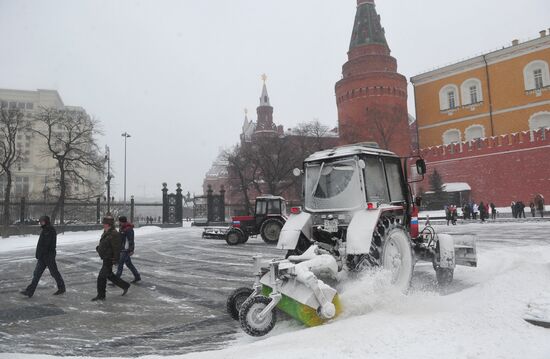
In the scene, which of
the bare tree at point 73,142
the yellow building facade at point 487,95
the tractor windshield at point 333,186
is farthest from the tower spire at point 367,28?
the tractor windshield at point 333,186

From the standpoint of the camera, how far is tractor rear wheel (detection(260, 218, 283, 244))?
18.5m

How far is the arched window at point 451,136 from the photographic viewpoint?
156 ft

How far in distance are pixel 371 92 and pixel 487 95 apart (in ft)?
43.1

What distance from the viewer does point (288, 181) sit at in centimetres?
4331

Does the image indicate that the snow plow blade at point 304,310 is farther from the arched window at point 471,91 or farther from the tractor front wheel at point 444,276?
the arched window at point 471,91

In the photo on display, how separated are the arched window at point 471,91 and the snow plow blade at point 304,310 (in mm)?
48444

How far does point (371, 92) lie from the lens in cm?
4606

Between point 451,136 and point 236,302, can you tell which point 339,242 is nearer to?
point 236,302

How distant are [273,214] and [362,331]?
14.8 metres

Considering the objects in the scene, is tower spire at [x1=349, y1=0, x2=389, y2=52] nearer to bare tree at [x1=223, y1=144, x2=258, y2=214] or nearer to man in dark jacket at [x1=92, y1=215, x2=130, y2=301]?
bare tree at [x1=223, y1=144, x2=258, y2=214]

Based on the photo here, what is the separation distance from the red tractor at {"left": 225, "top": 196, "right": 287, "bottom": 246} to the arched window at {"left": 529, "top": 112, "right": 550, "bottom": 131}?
35397 millimetres

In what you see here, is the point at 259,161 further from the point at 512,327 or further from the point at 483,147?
the point at 512,327

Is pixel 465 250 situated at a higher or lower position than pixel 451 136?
lower

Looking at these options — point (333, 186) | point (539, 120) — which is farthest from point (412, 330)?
point (539, 120)
